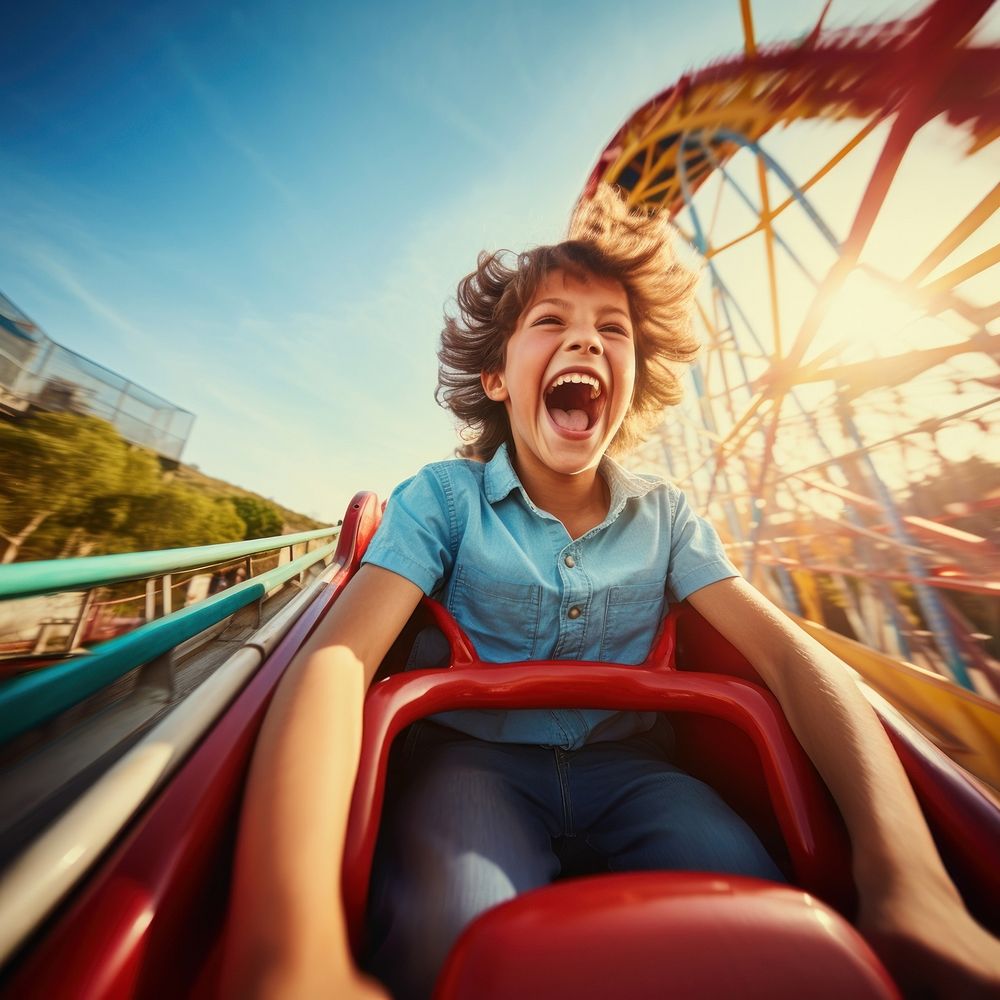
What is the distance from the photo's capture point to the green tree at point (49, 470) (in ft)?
24.1

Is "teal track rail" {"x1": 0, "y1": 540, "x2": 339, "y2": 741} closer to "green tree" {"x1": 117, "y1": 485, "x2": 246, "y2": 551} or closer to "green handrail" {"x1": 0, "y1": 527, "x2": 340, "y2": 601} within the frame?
"green handrail" {"x1": 0, "y1": 527, "x2": 340, "y2": 601}

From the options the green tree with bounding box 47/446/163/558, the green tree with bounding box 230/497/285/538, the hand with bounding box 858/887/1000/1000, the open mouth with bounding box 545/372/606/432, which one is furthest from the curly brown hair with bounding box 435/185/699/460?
the green tree with bounding box 230/497/285/538

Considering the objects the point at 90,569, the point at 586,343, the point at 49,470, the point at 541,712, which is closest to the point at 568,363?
the point at 586,343

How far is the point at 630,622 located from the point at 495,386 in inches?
24.8

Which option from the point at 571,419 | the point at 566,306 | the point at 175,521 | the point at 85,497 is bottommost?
the point at 175,521

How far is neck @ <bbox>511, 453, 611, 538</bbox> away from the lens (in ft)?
3.13

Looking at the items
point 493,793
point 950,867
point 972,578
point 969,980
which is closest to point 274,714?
point 493,793

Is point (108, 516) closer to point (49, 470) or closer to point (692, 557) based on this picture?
point (49, 470)

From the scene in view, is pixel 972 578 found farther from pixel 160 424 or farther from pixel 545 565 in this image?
pixel 160 424

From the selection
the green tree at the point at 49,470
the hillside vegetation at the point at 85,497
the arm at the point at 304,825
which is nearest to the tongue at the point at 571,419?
the arm at the point at 304,825

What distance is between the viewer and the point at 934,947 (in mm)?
368

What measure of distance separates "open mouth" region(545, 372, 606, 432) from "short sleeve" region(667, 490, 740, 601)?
0.29m

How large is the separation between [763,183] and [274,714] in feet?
10.2

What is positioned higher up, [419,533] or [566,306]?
[566,306]
